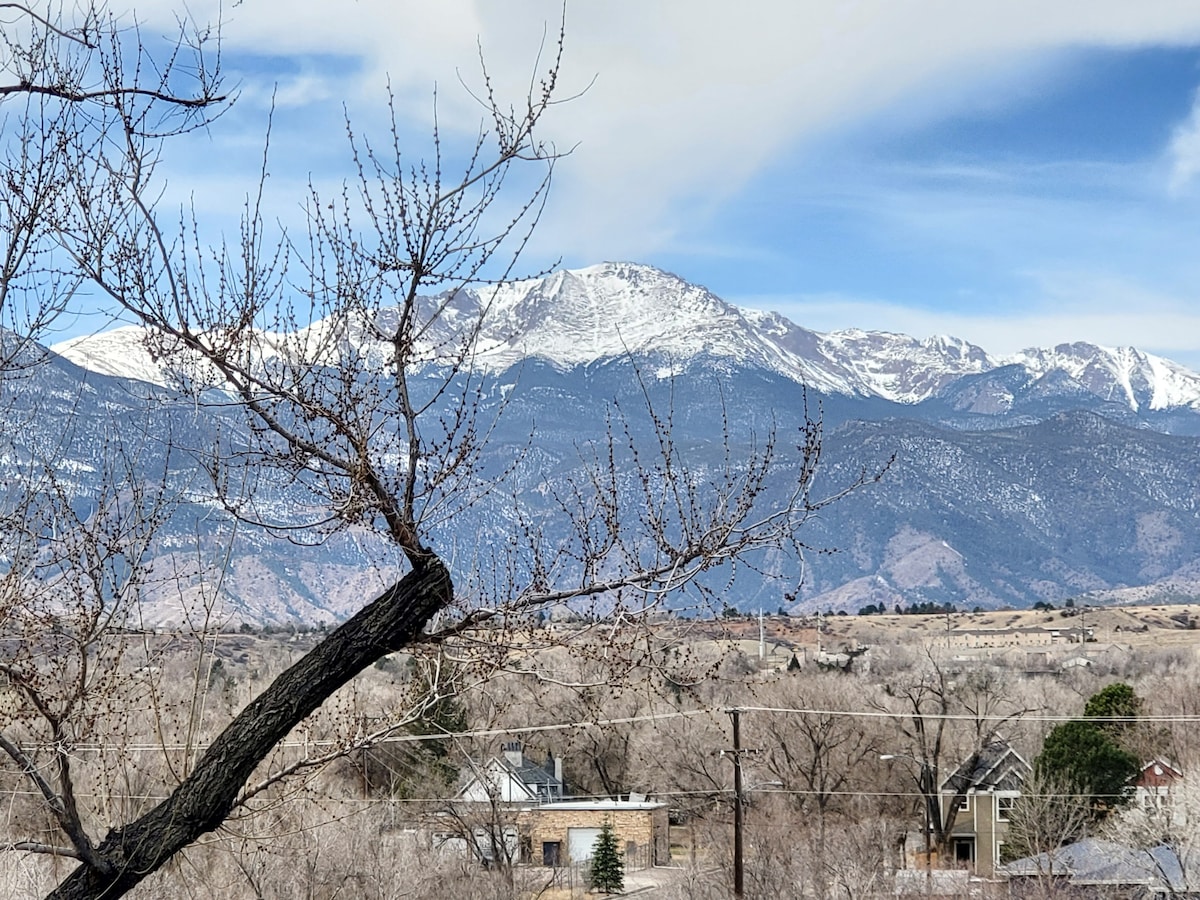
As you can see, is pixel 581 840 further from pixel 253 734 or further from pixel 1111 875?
pixel 253 734

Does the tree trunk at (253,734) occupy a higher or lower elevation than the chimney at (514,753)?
higher

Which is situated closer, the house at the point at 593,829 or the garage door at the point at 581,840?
the garage door at the point at 581,840

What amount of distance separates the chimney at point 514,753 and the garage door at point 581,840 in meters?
3.30

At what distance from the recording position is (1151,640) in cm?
12694

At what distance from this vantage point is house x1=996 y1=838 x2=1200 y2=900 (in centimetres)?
3466

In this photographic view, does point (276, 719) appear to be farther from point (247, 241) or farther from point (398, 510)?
point (247, 241)

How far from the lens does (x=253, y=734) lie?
25.7 feet

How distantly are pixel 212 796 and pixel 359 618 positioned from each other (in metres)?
1.18

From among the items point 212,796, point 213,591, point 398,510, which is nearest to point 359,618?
point 398,510

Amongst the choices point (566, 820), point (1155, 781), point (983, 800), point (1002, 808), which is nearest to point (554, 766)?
point (566, 820)

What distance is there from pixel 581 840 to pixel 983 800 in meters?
14.8

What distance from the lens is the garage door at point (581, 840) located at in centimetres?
5497

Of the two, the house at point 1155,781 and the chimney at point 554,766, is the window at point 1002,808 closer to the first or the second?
the house at point 1155,781

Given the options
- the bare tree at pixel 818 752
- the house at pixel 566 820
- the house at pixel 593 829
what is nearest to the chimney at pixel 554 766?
the house at pixel 566 820
